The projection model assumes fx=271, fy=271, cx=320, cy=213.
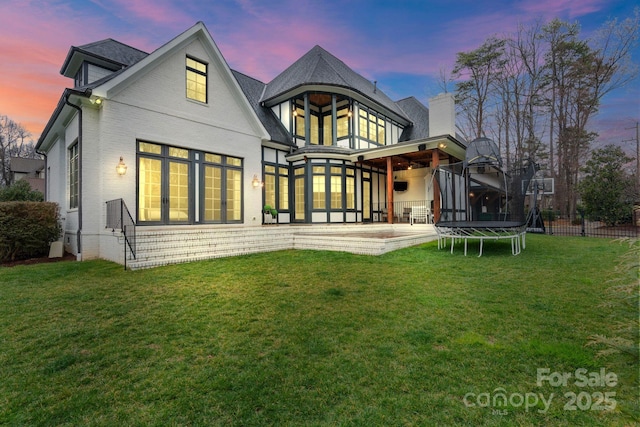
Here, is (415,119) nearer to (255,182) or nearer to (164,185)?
(255,182)

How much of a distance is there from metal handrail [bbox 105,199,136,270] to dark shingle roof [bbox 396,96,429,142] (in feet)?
51.7

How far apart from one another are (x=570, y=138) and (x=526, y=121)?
10.2 feet

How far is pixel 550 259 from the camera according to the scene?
657 centimetres

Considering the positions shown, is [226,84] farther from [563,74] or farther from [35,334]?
[563,74]

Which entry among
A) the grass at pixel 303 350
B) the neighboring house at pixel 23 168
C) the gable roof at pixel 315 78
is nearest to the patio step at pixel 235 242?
the grass at pixel 303 350

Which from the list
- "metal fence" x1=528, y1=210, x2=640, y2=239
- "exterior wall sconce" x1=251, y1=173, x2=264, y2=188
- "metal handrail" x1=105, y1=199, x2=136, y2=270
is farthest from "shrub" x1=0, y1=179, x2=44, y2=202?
"metal fence" x1=528, y1=210, x2=640, y2=239

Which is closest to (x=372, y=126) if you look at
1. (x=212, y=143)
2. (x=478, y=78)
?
(x=212, y=143)

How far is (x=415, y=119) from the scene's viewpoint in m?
18.5

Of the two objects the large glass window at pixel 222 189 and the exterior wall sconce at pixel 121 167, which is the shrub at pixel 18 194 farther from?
the large glass window at pixel 222 189

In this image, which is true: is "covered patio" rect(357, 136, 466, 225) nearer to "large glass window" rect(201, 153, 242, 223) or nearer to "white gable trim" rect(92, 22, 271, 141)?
"white gable trim" rect(92, 22, 271, 141)

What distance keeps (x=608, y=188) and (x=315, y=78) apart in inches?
652

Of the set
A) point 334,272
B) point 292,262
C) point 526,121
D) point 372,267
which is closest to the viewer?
point 334,272

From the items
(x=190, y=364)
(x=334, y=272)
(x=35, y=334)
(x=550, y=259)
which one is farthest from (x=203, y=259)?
(x=550, y=259)

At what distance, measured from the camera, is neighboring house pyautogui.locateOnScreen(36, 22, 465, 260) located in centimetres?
805
